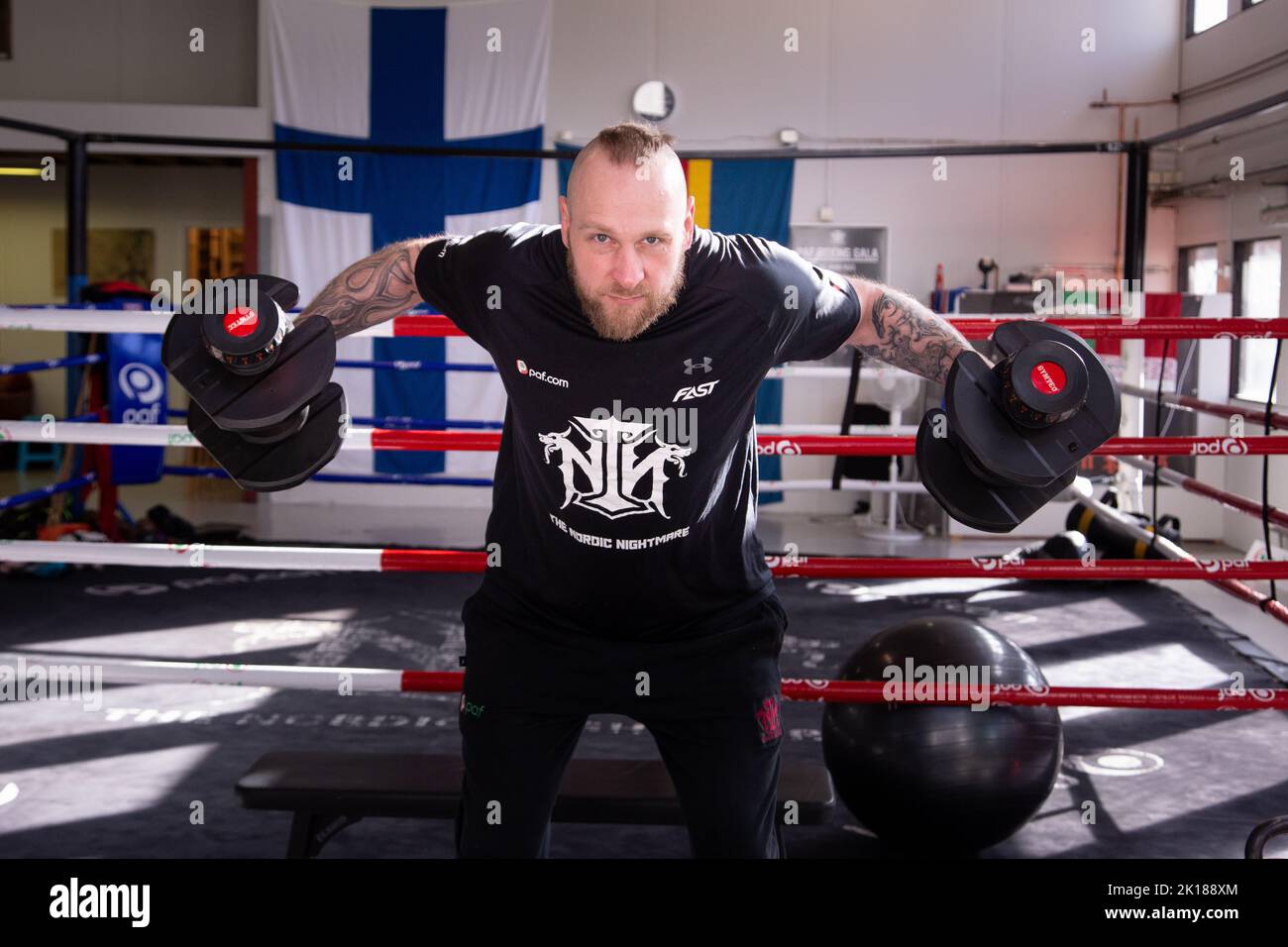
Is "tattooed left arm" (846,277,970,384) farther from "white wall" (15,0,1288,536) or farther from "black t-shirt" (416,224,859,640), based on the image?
"white wall" (15,0,1288,536)

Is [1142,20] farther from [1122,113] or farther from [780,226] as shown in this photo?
[780,226]

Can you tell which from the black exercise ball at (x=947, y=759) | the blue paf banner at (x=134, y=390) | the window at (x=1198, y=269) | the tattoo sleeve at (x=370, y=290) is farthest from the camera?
the window at (x=1198, y=269)

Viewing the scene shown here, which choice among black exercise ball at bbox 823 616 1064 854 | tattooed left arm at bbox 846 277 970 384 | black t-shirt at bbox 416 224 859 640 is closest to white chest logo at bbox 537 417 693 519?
black t-shirt at bbox 416 224 859 640

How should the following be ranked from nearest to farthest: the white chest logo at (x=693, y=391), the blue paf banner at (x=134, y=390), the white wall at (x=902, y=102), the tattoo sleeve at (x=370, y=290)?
the white chest logo at (x=693, y=391) → the tattoo sleeve at (x=370, y=290) → the blue paf banner at (x=134, y=390) → the white wall at (x=902, y=102)

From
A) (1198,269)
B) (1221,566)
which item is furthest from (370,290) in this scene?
(1198,269)

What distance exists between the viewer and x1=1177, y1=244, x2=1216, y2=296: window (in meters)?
7.91

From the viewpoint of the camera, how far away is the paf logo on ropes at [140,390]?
5559 mm

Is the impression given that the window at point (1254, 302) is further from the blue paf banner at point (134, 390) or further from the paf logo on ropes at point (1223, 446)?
the blue paf banner at point (134, 390)

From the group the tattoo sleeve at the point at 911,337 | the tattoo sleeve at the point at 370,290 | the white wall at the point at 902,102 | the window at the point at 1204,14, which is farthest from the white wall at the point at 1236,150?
the tattoo sleeve at the point at 370,290

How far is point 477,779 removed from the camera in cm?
183

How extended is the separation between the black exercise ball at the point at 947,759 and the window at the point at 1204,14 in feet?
20.9

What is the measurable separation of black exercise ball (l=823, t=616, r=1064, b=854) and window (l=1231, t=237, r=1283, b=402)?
215 inches
